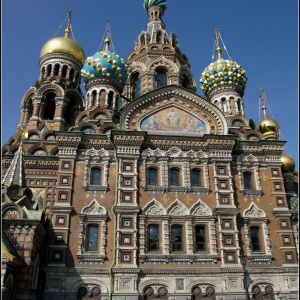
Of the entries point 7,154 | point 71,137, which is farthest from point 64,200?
point 7,154

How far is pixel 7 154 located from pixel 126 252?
824cm

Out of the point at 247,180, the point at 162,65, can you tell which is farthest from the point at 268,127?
Answer: the point at 162,65

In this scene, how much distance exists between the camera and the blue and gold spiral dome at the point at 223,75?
62.9 ft

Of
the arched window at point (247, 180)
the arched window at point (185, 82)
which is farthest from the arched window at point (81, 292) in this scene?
the arched window at point (185, 82)

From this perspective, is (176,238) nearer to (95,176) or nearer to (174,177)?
(174,177)

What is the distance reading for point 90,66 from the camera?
1838cm

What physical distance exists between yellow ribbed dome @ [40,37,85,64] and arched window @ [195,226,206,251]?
1436cm

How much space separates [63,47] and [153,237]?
1472 centimetres

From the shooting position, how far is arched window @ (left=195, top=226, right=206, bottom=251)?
1302cm

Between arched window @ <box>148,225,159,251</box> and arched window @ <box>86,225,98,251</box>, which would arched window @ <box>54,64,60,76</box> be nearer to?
arched window @ <box>86,225,98,251</box>

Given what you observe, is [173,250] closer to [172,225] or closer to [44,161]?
[172,225]

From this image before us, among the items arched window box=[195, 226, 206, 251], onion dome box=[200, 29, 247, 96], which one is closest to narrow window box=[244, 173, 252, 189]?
arched window box=[195, 226, 206, 251]

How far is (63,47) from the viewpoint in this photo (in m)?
23.0

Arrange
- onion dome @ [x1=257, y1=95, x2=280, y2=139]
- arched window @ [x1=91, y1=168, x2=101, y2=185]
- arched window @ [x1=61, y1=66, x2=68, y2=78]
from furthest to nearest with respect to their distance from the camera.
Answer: arched window @ [x1=61, y1=66, x2=68, y2=78] < onion dome @ [x1=257, y1=95, x2=280, y2=139] < arched window @ [x1=91, y1=168, x2=101, y2=185]
